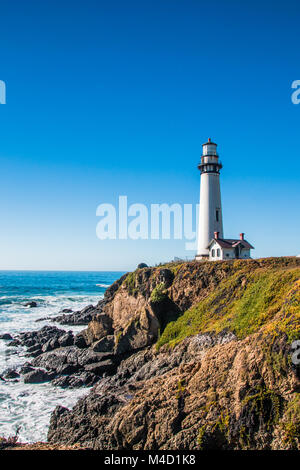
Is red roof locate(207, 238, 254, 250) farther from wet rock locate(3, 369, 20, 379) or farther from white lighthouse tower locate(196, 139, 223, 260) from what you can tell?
wet rock locate(3, 369, 20, 379)

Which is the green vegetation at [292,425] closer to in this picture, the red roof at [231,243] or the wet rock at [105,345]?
the wet rock at [105,345]

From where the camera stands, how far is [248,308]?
1833 centimetres

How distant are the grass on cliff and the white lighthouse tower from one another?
1083 cm

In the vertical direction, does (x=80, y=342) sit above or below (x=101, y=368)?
above

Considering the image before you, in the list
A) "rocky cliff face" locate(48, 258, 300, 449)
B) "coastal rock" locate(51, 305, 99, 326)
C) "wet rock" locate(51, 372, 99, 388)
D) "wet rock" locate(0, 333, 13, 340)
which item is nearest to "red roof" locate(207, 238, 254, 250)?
"rocky cliff face" locate(48, 258, 300, 449)

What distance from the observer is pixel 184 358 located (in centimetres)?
1914

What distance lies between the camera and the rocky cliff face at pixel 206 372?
1216cm

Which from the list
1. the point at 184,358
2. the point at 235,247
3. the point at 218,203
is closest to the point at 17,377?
the point at 184,358

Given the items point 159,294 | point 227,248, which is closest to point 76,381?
point 159,294

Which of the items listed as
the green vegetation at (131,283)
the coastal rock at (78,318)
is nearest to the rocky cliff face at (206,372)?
the green vegetation at (131,283)

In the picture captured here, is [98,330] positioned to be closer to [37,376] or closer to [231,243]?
[37,376]

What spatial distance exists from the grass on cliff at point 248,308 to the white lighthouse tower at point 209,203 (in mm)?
10830

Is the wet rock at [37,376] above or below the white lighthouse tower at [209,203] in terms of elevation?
below

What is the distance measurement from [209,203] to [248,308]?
17.7m
